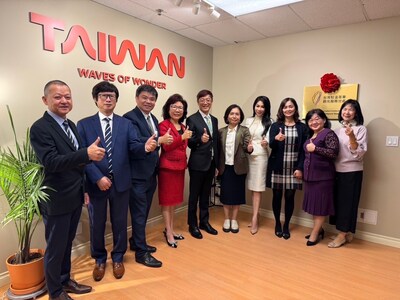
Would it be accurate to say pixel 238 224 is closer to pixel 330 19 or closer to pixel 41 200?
pixel 41 200

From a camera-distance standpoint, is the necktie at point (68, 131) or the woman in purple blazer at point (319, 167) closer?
the necktie at point (68, 131)

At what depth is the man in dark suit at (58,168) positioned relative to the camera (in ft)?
5.37

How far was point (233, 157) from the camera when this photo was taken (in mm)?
2986

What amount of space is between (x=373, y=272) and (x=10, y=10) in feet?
11.7

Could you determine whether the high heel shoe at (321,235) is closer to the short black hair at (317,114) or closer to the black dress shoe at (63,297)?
the short black hair at (317,114)

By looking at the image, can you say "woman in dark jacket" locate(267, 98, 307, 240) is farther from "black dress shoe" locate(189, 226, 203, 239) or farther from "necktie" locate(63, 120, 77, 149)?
"necktie" locate(63, 120, 77, 149)

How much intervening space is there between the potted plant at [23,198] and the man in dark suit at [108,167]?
0.36 m

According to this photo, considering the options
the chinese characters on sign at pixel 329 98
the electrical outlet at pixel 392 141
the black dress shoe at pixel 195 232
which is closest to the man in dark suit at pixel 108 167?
the black dress shoe at pixel 195 232

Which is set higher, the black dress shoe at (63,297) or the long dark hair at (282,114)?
the long dark hair at (282,114)

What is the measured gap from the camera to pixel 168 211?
9.02ft

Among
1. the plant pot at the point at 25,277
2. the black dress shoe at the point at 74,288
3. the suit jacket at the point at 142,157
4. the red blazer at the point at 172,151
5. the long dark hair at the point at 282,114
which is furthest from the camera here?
the long dark hair at the point at 282,114

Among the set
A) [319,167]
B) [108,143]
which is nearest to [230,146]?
[319,167]

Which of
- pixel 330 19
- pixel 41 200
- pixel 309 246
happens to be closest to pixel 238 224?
pixel 309 246

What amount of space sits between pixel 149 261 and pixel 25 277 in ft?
3.01
